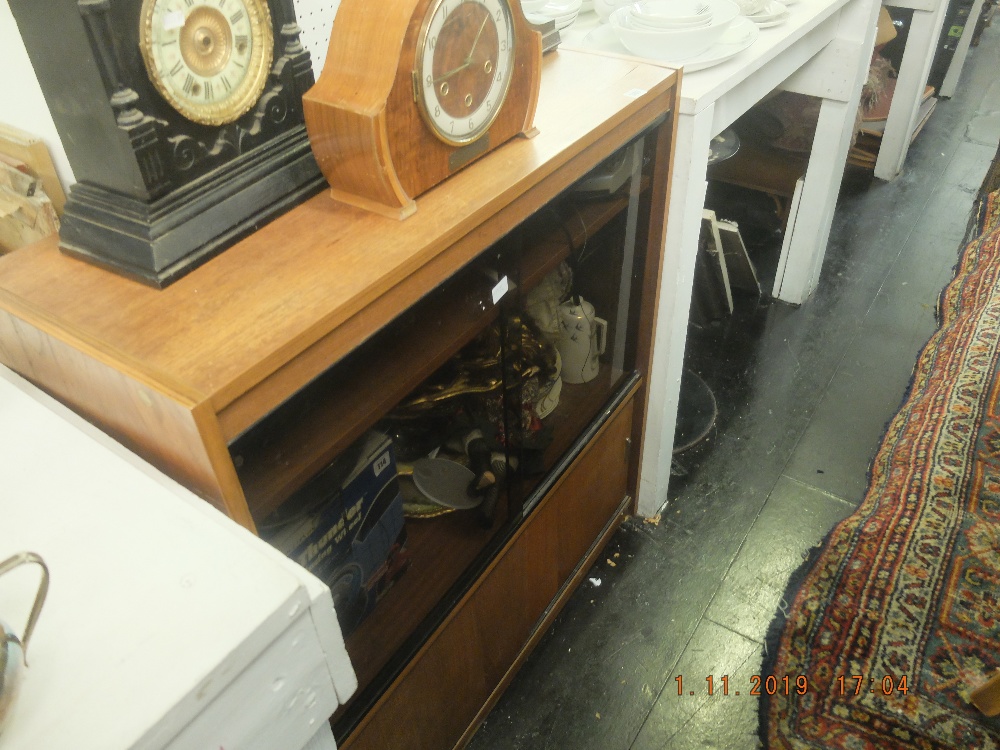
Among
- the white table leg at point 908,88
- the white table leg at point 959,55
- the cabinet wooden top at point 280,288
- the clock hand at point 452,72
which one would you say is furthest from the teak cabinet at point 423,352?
the white table leg at point 959,55

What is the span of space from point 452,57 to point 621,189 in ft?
1.46

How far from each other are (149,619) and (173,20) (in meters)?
0.47

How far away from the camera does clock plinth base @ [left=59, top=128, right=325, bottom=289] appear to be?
2.15ft

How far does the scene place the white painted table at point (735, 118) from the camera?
1.19 meters

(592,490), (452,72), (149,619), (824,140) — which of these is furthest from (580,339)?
(824,140)

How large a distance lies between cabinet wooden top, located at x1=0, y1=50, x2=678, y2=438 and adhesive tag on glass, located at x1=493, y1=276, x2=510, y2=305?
10 cm

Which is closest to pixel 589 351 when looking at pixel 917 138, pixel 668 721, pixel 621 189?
pixel 621 189

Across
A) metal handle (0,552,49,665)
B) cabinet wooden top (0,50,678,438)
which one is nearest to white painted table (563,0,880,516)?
cabinet wooden top (0,50,678,438)

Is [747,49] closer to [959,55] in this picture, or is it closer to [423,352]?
[423,352]

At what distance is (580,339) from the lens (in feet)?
4.47

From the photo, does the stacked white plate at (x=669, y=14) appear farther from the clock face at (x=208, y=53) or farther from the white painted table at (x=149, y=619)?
the white painted table at (x=149, y=619)

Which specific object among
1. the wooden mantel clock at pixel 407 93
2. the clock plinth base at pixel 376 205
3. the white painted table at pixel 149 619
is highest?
the wooden mantel clock at pixel 407 93

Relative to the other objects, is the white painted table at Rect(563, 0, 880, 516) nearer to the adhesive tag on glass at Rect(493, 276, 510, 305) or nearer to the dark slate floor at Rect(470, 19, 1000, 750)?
the dark slate floor at Rect(470, 19, 1000, 750)

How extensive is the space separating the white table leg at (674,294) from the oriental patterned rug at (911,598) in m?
0.38
